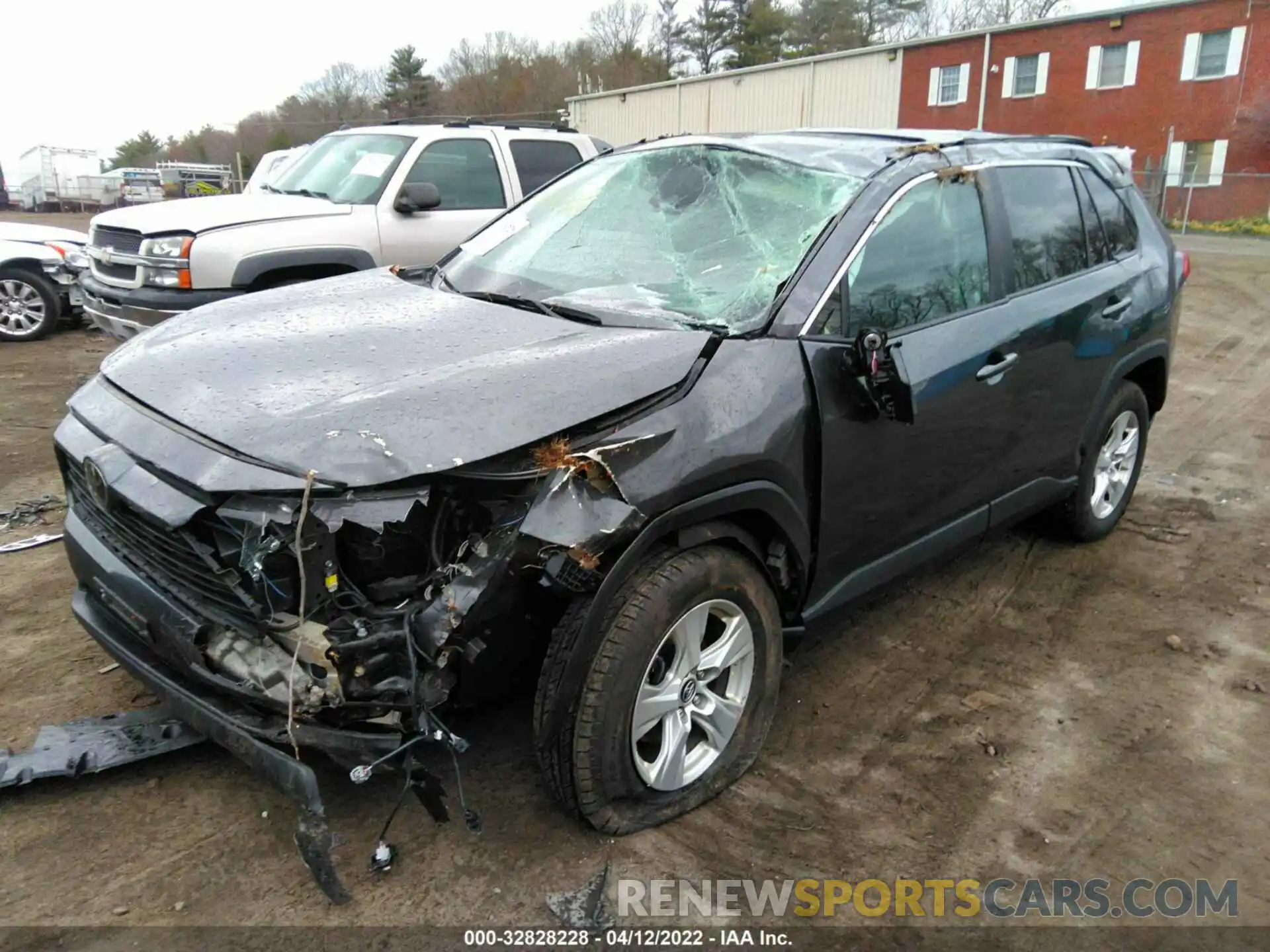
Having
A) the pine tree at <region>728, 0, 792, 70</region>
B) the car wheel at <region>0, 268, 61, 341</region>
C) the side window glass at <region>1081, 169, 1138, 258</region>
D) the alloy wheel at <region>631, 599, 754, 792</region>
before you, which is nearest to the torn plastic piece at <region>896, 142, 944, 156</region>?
the side window glass at <region>1081, 169, 1138, 258</region>

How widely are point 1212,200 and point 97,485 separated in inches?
1189

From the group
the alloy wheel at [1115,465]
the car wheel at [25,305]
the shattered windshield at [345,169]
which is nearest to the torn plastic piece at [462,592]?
the alloy wheel at [1115,465]

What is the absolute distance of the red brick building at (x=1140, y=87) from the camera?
2702cm

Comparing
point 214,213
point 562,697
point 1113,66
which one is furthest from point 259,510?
point 1113,66

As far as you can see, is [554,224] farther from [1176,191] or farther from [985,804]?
[1176,191]

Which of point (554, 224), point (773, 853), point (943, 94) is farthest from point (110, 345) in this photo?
point (943, 94)

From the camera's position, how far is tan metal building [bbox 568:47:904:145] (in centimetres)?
3186

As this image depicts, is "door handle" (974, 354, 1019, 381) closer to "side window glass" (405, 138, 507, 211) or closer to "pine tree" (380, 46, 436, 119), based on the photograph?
"side window glass" (405, 138, 507, 211)

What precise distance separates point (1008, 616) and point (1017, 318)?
4.43ft

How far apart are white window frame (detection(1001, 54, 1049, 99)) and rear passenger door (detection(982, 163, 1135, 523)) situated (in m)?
31.5

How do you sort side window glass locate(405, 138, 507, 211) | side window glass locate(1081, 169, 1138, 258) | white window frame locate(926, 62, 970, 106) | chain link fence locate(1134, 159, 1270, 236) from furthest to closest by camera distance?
1. white window frame locate(926, 62, 970, 106)
2. chain link fence locate(1134, 159, 1270, 236)
3. side window glass locate(405, 138, 507, 211)
4. side window glass locate(1081, 169, 1138, 258)

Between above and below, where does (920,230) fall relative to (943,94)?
below

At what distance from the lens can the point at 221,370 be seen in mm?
2766

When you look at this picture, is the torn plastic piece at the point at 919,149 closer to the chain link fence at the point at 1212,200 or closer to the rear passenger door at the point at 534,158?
the rear passenger door at the point at 534,158
